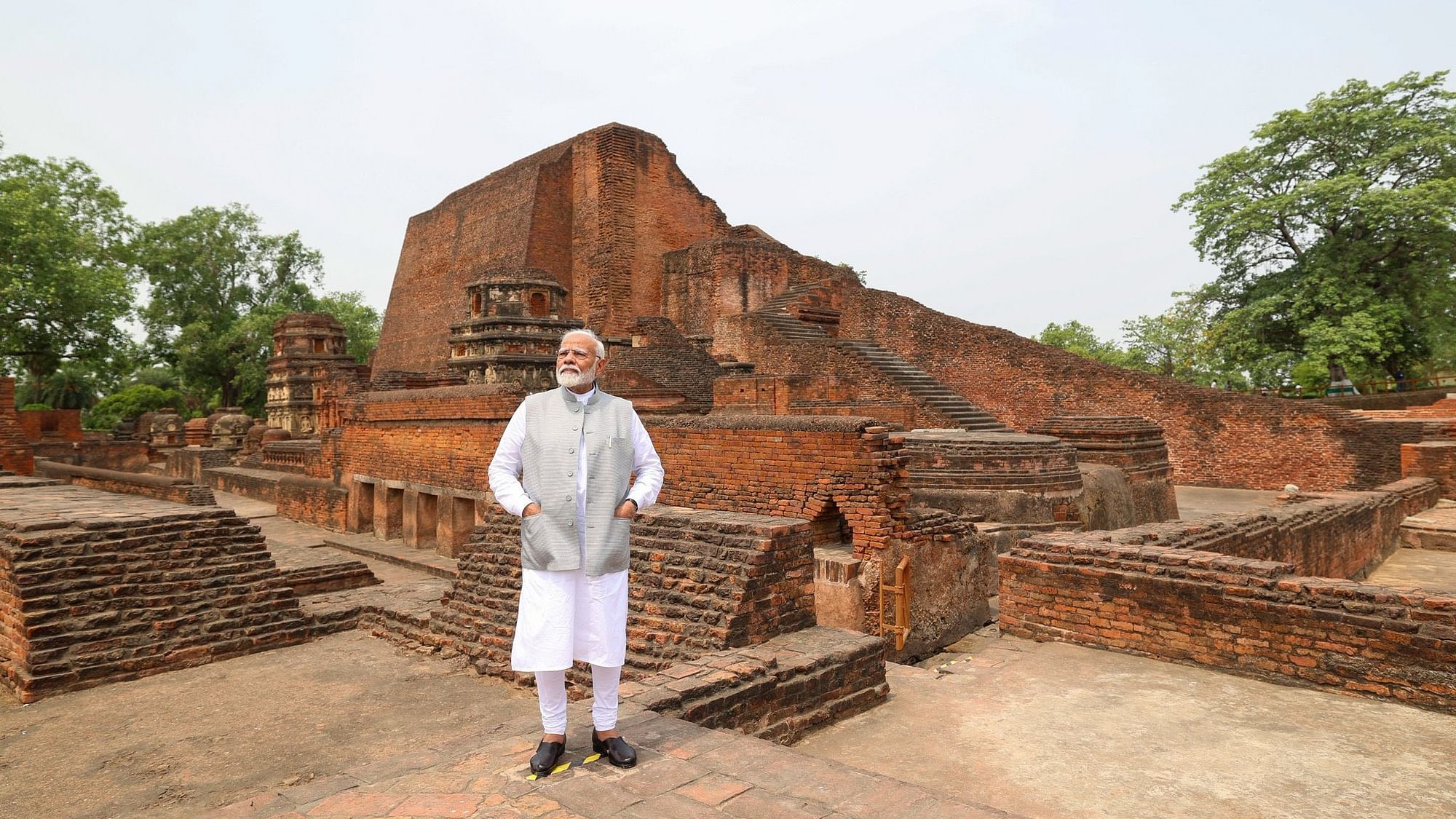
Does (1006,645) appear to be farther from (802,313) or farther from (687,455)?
(802,313)

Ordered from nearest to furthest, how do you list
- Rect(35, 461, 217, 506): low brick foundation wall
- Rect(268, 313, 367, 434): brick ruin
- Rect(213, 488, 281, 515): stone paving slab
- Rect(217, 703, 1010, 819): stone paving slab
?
Rect(217, 703, 1010, 819): stone paving slab < Rect(35, 461, 217, 506): low brick foundation wall < Rect(213, 488, 281, 515): stone paving slab < Rect(268, 313, 367, 434): brick ruin

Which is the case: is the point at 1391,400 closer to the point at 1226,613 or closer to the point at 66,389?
the point at 1226,613

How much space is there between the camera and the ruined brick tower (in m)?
19.3

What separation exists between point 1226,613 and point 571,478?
12.9ft

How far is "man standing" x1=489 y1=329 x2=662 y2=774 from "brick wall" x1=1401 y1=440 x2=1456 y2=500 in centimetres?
1411

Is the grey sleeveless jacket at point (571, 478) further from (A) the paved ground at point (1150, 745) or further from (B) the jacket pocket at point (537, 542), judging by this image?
(A) the paved ground at point (1150, 745)

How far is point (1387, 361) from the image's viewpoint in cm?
1973

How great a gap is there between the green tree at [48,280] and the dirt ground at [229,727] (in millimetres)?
18262

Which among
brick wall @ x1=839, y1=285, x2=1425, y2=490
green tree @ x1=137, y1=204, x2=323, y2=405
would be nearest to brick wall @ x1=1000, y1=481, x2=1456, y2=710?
brick wall @ x1=839, y1=285, x2=1425, y2=490

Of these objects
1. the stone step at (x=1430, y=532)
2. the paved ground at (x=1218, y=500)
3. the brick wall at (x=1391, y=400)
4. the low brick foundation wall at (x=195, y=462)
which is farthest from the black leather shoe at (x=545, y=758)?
the brick wall at (x=1391, y=400)

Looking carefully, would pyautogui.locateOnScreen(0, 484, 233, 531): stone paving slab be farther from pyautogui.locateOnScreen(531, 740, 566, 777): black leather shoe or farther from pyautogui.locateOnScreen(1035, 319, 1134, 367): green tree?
pyautogui.locateOnScreen(1035, 319, 1134, 367): green tree

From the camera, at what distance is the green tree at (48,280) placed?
60.6ft

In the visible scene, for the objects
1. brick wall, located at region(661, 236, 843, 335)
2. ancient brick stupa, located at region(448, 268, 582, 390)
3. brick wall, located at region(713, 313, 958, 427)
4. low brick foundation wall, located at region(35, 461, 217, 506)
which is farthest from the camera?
brick wall, located at region(661, 236, 843, 335)

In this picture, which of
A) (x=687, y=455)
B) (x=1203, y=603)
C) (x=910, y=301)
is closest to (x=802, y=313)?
(x=910, y=301)
